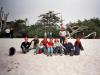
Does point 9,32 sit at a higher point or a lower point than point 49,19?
lower

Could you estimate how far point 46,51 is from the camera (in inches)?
128

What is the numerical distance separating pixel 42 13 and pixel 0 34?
0.56m

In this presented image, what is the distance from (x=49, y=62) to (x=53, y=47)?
0.36 meters

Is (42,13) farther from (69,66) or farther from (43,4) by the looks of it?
(69,66)

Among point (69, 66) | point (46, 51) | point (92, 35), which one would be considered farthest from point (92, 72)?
point (46, 51)

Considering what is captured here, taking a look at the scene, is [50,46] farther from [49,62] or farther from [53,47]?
[49,62]

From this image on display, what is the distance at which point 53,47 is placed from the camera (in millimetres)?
3305

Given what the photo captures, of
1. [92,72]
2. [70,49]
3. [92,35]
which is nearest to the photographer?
[92,72]

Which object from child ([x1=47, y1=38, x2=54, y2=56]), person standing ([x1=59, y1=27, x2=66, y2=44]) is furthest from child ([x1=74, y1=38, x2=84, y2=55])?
child ([x1=47, y1=38, x2=54, y2=56])

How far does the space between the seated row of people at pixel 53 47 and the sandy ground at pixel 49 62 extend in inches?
2.8

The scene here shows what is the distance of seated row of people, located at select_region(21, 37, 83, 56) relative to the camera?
3198 millimetres

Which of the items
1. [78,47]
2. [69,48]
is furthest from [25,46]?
[78,47]

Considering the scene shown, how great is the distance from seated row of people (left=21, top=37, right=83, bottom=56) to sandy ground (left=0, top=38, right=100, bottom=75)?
0.23 feet

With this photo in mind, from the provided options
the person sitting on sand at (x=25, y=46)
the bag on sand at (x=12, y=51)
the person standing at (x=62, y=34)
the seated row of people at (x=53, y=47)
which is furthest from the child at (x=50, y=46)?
the bag on sand at (x=12, y=51)
